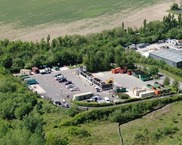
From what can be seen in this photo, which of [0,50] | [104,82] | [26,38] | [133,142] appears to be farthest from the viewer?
[26,38]

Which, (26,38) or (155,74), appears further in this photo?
(26,38)

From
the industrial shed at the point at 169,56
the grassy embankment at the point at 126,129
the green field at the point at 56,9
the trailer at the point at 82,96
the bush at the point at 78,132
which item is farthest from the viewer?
the green field at the point at 56,9

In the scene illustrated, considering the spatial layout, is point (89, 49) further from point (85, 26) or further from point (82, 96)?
point (85, 26)

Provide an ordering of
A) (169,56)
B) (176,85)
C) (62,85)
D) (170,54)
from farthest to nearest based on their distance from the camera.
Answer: (170,54), (169,56), (62,85), (176,85)

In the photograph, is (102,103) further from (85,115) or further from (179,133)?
(179,133)

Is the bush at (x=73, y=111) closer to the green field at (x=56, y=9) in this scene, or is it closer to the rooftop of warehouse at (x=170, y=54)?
the rooftop of warehouse at (x=170, y=54)

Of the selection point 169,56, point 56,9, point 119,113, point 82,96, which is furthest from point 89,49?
point 56,9

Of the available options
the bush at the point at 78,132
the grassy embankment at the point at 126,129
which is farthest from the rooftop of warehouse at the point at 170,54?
the bush at the point at 78,132

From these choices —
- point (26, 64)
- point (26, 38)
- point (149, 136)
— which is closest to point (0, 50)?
point (26, 64)
